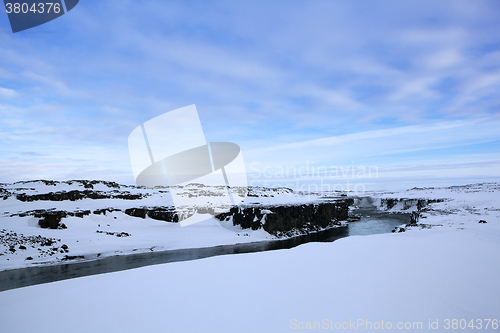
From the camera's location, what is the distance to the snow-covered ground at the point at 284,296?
380 centimetres

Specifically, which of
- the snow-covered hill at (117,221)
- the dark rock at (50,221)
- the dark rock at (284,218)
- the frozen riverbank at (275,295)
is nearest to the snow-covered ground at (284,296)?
the frozen riverbank at (275,295)

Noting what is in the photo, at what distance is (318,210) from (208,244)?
25129 millimetres

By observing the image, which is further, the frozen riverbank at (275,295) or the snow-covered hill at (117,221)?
the snow-covered hill at (117,221)

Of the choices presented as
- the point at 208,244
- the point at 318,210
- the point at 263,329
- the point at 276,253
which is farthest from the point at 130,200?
the point at 263,329

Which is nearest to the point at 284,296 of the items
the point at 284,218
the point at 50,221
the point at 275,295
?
the point at 275,295

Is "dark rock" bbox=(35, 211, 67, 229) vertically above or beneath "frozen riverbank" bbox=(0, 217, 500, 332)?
beneath

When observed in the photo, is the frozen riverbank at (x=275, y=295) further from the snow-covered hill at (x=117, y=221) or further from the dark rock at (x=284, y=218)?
the dark rock at (x=284, y=218)

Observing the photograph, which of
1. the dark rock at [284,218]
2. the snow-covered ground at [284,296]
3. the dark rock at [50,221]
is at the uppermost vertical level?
the snow-covered ground at [284,296]

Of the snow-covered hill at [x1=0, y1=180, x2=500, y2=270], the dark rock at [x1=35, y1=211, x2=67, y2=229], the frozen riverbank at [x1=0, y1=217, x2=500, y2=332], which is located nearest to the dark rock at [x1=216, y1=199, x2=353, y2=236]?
the snow-covered hill at [x1=0, y1=180, x2=500, y2=270]

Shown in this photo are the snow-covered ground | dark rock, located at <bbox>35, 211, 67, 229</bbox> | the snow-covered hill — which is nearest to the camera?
the snow-covered ground

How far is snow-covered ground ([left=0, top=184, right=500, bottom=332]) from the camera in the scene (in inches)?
150

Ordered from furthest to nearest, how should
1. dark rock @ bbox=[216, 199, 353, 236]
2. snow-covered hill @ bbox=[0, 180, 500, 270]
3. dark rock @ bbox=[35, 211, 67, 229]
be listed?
1. dark rock @ bbox=[216, 199, 353, 236]
2. dark rock @ bbox=[35, 211, 67, 229]
3. snow-covered hill @ bbox=[0, 180, 500, 270]

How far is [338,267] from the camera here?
5.94m

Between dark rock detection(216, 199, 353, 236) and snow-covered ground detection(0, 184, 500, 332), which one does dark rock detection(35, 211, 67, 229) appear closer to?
dark rock detection(216, 199, 353, 236)
